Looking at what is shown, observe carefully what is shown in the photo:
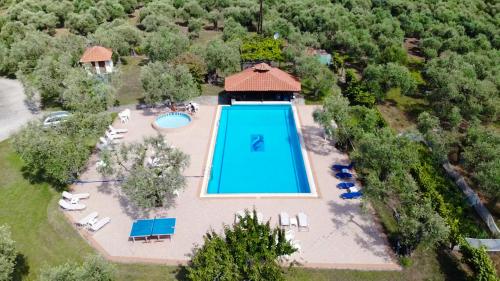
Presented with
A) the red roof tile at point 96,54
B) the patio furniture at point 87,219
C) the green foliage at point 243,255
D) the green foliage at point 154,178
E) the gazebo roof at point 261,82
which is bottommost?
the patio furniture at point 87,219

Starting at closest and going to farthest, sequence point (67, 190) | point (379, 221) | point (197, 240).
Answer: point (197, 240)
point (379, 221)
point (67, 190)

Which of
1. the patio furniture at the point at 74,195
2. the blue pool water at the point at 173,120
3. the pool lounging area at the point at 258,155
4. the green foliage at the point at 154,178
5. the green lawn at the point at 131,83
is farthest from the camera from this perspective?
the green lawn at the point at 131,83

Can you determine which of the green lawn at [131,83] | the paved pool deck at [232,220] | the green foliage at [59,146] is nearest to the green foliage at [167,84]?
the green lawn at [131,83]

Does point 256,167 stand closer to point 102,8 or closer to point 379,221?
point 379,221

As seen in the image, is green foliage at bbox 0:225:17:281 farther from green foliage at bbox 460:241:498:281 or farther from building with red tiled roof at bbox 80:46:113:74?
building with red tiled roof at bbox 80:46:113:74

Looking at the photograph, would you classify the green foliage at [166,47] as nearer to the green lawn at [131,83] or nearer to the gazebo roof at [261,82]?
the green lawn at [131,83]

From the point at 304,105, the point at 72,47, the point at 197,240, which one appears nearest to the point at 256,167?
the point at 197,240

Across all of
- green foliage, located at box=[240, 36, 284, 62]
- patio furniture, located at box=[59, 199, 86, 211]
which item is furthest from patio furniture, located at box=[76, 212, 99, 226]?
green foliage, located at box=[240, 36, 284, 62]
